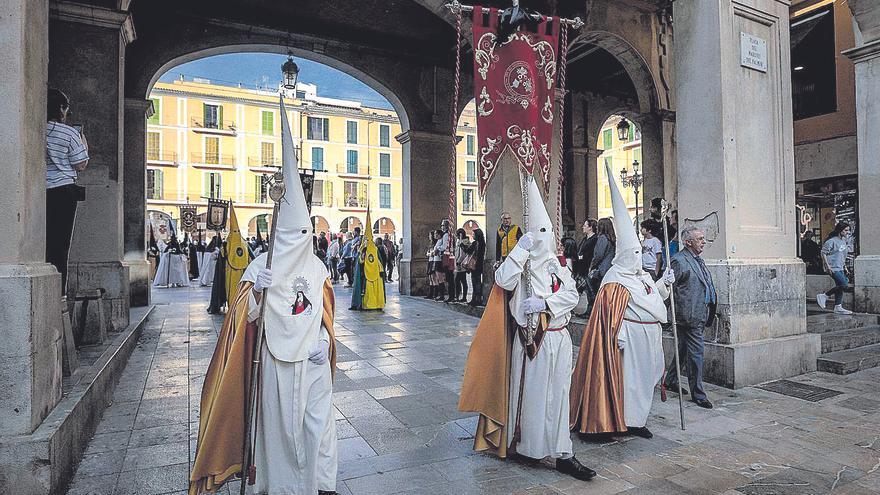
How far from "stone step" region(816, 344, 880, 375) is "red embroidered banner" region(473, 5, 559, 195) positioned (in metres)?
4.25

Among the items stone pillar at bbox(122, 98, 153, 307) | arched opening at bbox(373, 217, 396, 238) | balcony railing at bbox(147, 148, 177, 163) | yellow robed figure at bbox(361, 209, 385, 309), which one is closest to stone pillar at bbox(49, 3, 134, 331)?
stone pillar at bbox(122, 98, 153, 307)

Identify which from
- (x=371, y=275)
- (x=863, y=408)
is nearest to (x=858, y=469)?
(x=863, y=408)

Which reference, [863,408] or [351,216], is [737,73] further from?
[351,216]

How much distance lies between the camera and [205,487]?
116 inches

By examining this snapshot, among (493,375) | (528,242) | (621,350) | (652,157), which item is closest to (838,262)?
(652,157)

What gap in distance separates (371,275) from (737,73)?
763cm

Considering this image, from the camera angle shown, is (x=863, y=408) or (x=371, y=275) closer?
(x=863, y=408)

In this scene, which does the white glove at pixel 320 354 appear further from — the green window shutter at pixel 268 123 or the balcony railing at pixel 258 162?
the green window shutter at pixel 268 123

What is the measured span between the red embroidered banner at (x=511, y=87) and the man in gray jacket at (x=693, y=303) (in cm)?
229

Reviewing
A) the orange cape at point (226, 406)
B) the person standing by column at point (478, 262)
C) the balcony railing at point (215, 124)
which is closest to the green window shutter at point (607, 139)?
the balcony railing at point (215, 124)

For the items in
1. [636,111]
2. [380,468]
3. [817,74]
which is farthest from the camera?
[636,111]

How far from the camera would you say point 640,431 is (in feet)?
13.9

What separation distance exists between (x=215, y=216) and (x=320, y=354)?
1166cm

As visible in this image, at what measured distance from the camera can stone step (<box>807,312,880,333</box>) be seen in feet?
23.7
